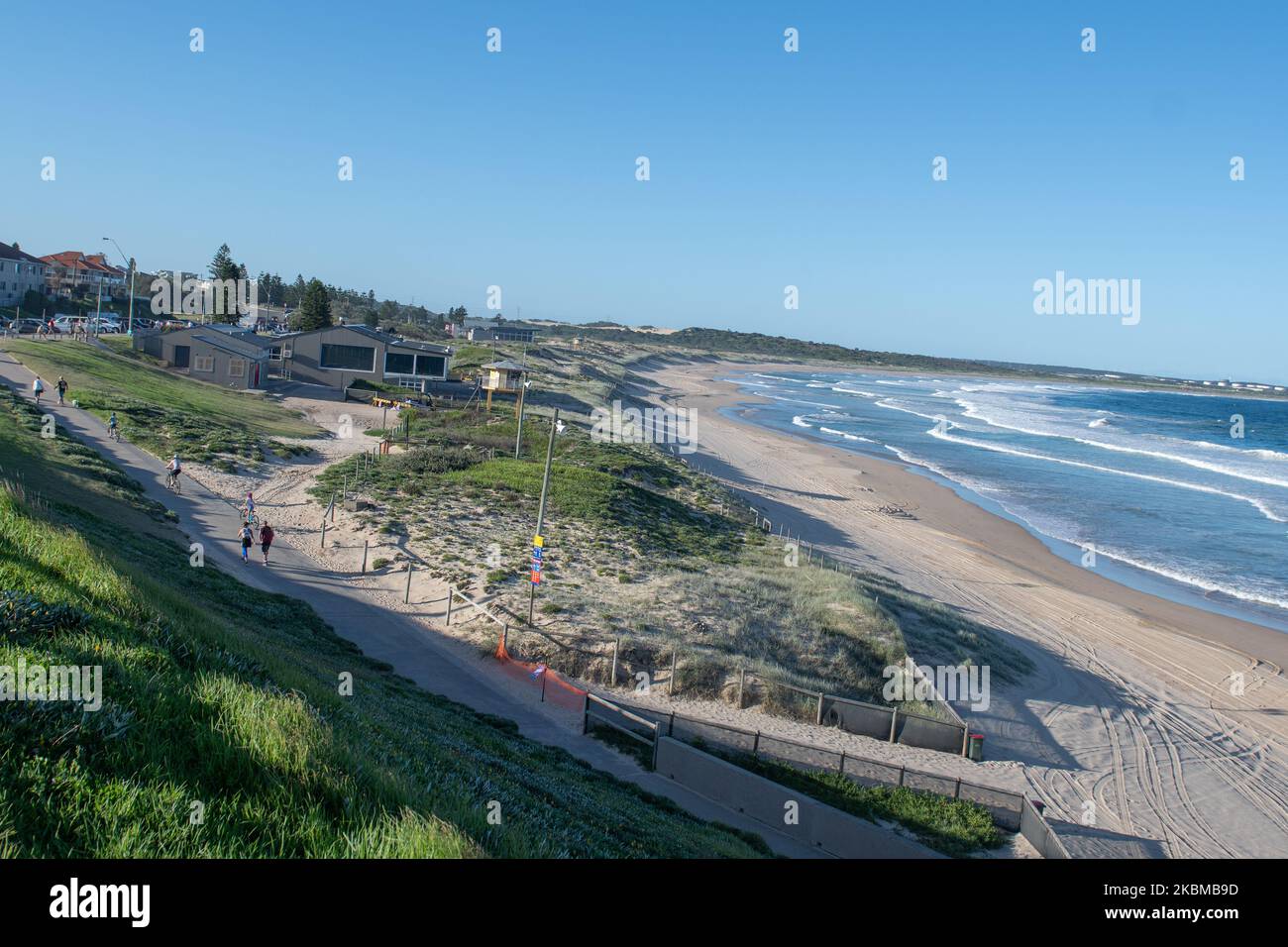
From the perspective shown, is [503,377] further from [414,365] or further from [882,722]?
[882,722]

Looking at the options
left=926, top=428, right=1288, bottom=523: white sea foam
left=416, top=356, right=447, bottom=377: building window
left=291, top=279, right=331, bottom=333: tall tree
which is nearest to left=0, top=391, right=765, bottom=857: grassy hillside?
left=926, top=428, right=1288, bottom=523: white sea foam

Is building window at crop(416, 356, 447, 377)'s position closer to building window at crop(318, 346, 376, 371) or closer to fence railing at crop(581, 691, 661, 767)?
building window at crop(318, 346, 376, 371)

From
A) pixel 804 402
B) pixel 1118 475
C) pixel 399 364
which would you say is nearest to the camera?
pixel 1118 475

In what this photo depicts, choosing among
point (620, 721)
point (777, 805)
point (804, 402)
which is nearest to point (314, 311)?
point (804, 402)

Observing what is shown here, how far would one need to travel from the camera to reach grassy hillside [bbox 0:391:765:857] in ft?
14.6

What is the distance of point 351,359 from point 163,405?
2020cm

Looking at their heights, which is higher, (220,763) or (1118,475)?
(220,763)

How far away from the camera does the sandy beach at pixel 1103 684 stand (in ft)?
55.0

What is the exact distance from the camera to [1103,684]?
77.7ft

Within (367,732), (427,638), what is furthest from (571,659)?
(367,732)

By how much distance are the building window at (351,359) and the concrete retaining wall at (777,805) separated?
5313 cm
